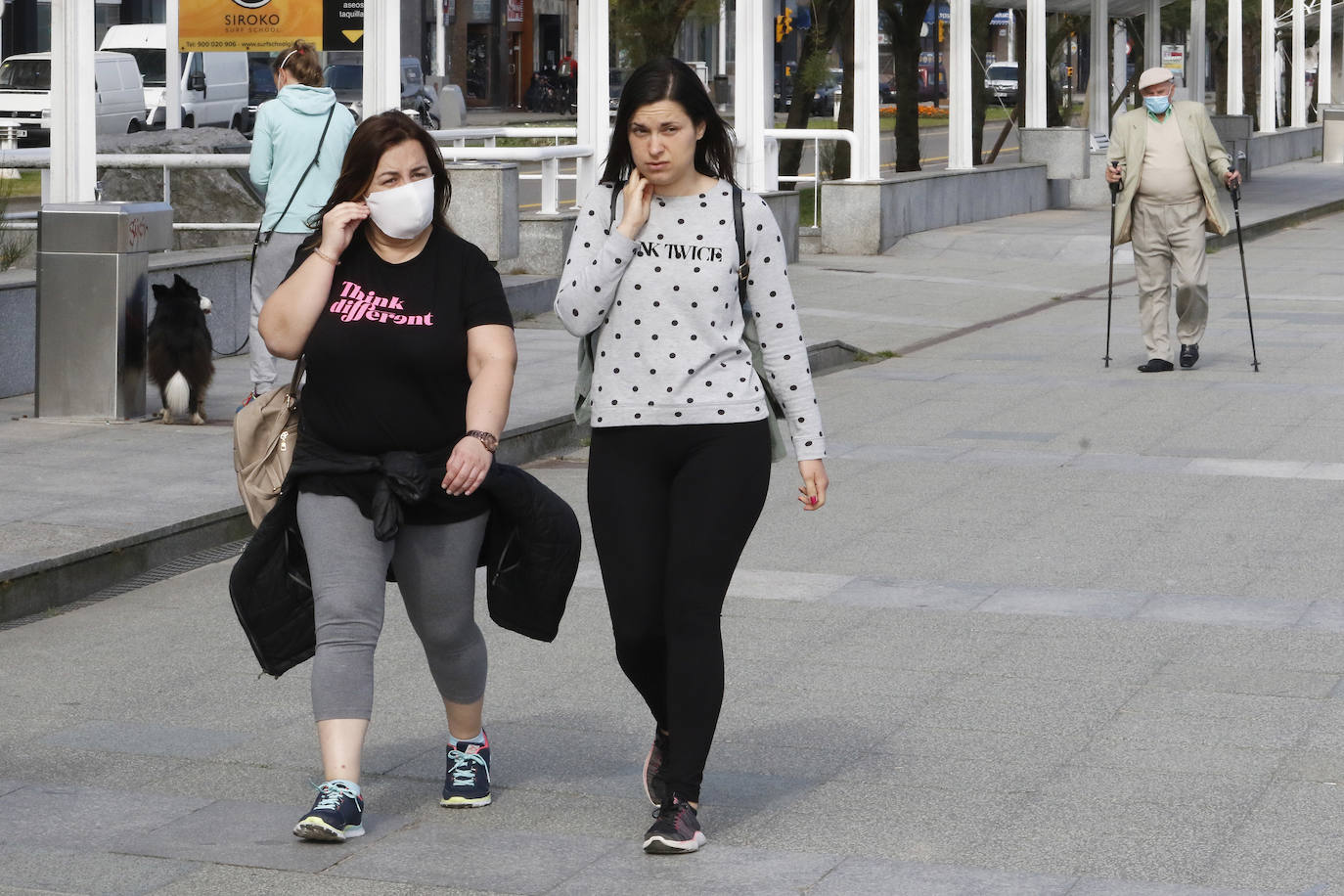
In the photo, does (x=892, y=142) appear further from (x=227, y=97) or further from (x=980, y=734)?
(x=980, y=734)

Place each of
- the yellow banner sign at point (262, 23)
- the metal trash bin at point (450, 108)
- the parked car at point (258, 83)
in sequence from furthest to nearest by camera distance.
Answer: the metal trash bin at point (450, 108), the parked car at point (258, 83), the yellow banner sign at point (262, 23)

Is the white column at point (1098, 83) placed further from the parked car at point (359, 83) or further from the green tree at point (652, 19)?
the parked car at point (359, 83)

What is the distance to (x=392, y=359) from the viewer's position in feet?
15.3

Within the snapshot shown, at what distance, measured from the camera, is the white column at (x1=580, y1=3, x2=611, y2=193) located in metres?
17.1

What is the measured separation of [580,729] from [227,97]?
→ 37.8 meters

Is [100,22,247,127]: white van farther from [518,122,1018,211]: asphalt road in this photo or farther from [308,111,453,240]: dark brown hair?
[308,111,453,240]: dark brown hair

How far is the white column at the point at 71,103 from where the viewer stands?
35.5 ft

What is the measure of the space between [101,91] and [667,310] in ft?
116

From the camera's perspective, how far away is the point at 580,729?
573cm

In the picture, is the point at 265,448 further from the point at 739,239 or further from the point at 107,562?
the point at 107,562

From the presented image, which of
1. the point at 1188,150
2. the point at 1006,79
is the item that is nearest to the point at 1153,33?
the point at 1188,150

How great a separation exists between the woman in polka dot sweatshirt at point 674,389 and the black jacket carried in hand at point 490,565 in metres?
0.19

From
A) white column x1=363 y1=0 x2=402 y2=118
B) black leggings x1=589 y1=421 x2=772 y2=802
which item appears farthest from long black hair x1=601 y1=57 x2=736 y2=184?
white column x1=363 y1=0 x2=402 y2=118

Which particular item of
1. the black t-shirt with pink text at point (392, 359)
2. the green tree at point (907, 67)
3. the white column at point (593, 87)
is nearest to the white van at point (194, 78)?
the green tree at point (907, 67)
